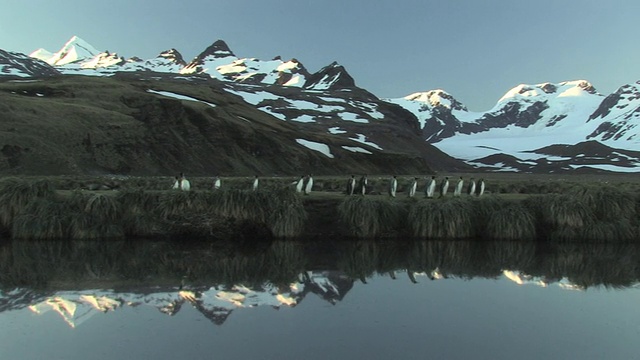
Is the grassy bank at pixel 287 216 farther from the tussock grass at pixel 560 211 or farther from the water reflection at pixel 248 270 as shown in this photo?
the water reflection at pixel 248 270

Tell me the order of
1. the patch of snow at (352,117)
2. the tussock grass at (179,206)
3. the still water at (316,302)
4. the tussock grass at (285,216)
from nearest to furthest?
the still water at (316,302) → the tussock grass at (179,206) → the tussock grass at (285,216) → the patch of snow at (352,117)

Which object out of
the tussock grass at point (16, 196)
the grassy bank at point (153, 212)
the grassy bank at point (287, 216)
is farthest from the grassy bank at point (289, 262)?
the tussock grass at point (16, 196)

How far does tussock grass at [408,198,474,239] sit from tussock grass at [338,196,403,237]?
32.4 inches

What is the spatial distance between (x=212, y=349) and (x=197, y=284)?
18.3 feet

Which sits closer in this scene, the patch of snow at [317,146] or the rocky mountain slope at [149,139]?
the rocky mountain slope at [149,139]

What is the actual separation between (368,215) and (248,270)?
Result: 7.24 metres

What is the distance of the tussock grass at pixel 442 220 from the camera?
22906 millimetres

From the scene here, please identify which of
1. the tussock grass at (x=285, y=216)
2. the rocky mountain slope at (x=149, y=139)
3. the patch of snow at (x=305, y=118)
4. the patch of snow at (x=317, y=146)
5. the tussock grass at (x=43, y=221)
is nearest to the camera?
the tussock grass at (x=43, y=221)

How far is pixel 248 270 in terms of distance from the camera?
685 inches

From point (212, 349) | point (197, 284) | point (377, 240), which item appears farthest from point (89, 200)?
point (212, 349)

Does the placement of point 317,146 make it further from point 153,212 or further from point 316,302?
Result: point 316,302

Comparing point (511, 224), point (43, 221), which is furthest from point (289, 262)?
point (43, 221)

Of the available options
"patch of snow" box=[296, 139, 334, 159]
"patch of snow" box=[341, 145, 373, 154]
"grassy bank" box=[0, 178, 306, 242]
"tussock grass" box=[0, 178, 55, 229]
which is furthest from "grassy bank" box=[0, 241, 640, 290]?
"patch of snow" box=[341, 145, 373, 154]

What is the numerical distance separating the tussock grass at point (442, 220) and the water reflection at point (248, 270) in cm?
62
